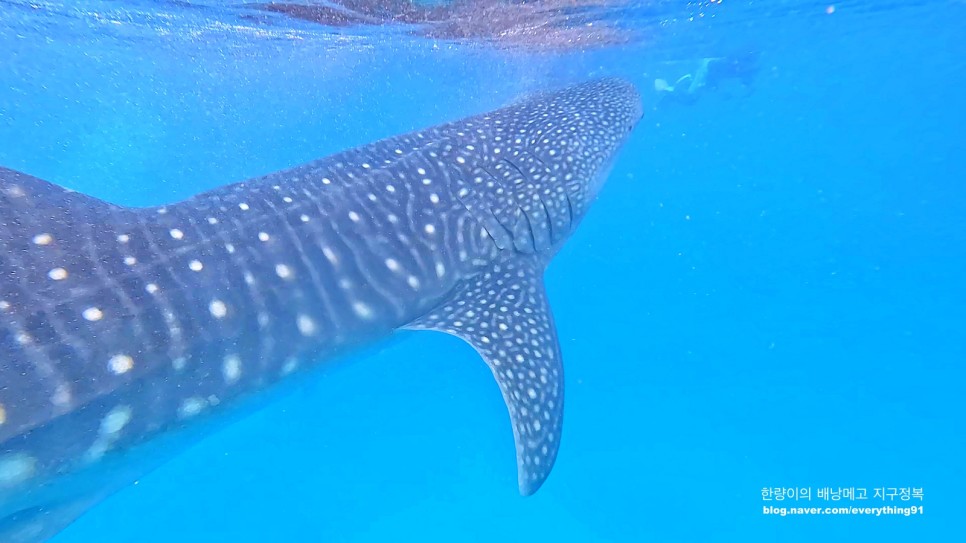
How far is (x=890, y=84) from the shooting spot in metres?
26.9

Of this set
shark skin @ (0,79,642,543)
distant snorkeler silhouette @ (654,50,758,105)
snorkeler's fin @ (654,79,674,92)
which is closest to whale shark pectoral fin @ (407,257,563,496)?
shark skin @ (0,79,642,543)

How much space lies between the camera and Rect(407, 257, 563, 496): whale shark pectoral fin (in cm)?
375

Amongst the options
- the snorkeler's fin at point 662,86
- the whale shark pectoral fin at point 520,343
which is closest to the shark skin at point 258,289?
the whale shark pectoral fin at point 520,343

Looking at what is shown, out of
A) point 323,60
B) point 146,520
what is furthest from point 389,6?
point 146,520

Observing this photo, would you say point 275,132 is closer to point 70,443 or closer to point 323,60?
point 323,60

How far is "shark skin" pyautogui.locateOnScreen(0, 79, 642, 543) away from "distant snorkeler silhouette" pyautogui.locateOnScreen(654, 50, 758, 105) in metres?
15.4

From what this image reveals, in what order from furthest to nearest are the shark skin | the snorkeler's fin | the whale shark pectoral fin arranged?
the snorkeler's fin, the whale shark pectoral fin, the shark skin

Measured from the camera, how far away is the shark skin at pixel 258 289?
2689 millimetres

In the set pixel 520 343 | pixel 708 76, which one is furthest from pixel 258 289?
pixel 708 76

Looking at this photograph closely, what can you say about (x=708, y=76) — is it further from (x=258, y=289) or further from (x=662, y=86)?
(x=258, y=289)

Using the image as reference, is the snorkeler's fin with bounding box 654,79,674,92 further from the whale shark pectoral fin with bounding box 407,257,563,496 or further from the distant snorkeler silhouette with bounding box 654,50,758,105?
the whale shark pectoral fin with bounding box 407,257,563,496

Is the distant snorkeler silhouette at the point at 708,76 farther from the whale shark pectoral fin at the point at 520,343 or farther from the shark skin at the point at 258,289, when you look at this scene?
the whale shark pectoral fin at the point at 520,343

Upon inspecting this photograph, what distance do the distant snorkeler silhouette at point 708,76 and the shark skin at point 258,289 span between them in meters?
15.4

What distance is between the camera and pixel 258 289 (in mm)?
3459
